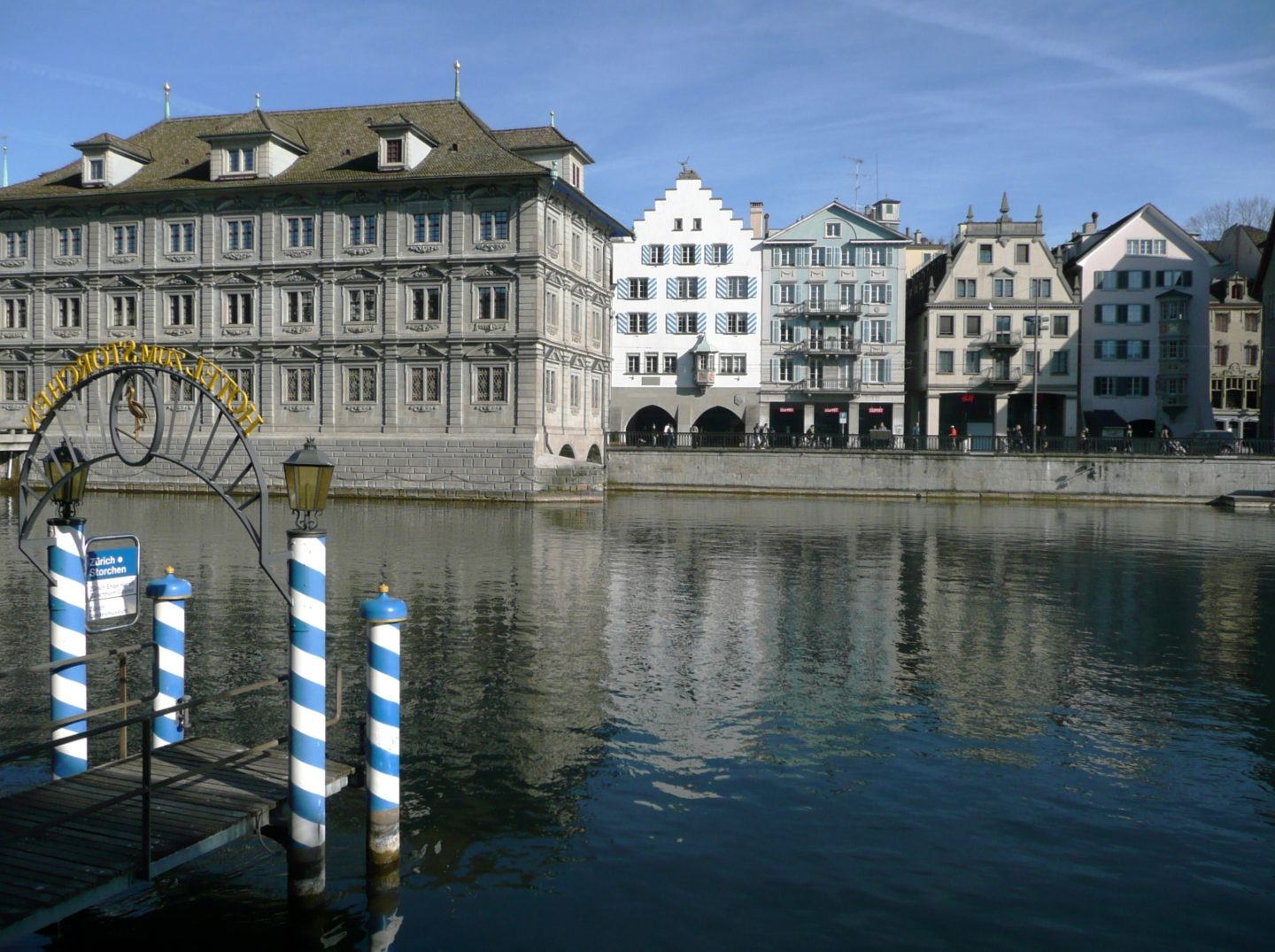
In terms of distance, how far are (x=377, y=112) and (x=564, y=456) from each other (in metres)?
18.8

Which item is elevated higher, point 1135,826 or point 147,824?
point 147,824

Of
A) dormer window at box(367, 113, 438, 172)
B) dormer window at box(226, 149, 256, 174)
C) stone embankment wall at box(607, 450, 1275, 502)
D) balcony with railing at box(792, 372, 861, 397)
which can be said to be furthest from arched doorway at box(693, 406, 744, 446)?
dormer window at box(226, 149, 256, 174)

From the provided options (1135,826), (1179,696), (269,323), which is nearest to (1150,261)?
(269,323)

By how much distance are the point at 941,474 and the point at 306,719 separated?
53.2 m

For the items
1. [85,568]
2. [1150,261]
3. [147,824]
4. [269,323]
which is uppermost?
[1150,261]

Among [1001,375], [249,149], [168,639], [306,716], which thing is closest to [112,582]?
[168,639]

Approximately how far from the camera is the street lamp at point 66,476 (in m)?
10.2

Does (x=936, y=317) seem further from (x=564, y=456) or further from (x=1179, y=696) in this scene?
(x=1179, y=696)

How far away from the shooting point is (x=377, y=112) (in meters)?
53.9

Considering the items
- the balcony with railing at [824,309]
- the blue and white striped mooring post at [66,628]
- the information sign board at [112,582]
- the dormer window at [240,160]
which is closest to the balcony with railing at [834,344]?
the balcony with railing at [824,309]

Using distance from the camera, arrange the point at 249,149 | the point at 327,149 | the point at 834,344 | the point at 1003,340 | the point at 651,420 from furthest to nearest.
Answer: the point at 651,420
the point at 834,344
the point at 1003,340
the point at 327,149
the point at 249,149

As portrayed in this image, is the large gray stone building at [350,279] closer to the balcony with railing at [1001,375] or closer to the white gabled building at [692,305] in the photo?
the white gabled building at [692,305]

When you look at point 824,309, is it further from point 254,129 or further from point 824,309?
point 254,129

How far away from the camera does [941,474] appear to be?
5806cm
